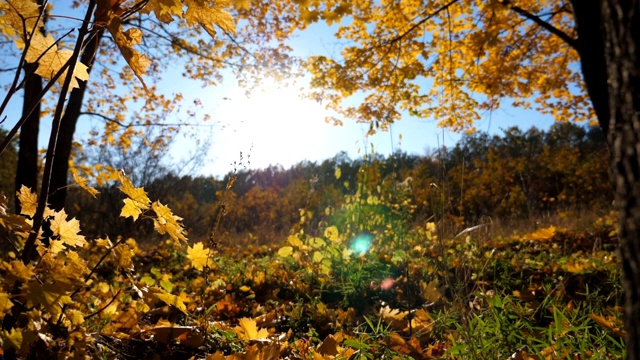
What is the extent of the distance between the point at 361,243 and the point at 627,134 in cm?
333

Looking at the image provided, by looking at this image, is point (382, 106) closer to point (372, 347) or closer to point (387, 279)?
point (387, 279)

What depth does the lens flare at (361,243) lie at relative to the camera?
3558mm

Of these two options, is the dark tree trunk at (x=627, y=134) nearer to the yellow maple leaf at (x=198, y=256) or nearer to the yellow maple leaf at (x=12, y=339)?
the yellow maple leaf at (x=12, y=339)

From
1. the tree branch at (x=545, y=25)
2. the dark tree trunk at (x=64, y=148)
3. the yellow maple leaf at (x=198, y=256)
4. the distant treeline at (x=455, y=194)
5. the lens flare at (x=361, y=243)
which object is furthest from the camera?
the distant treeline at (x=455, y=194)

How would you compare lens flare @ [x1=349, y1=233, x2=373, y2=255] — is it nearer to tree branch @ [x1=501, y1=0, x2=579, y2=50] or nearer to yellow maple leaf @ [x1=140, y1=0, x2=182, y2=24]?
yellow maple leaf @ [x1=140, y1=0, x2=182, y2=24]

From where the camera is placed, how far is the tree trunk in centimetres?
48

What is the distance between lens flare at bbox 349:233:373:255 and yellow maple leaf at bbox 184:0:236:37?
8.23ft

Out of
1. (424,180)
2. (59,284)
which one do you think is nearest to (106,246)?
(59,284)

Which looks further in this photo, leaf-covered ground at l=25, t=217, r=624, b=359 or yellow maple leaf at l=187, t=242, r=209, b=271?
yellow maple leaf at l=187, t=242, r=209, b=271

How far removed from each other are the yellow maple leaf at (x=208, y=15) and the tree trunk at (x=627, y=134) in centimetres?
88

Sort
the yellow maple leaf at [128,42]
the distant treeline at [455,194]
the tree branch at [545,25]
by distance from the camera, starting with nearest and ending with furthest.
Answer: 1. the yellow maple leaf at [128,42]
2. the tree branch at [545,25]
3. the distant treeline at [455,194]

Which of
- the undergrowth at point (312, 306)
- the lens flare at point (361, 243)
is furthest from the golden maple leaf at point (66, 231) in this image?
the lens flare at point (361, 243)

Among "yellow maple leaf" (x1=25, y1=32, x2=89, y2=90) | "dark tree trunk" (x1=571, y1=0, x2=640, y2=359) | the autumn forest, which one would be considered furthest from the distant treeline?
"dark tree trunk" (x1=571, y1=0, x2=640, y2=359)

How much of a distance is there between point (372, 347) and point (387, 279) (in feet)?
4.34
